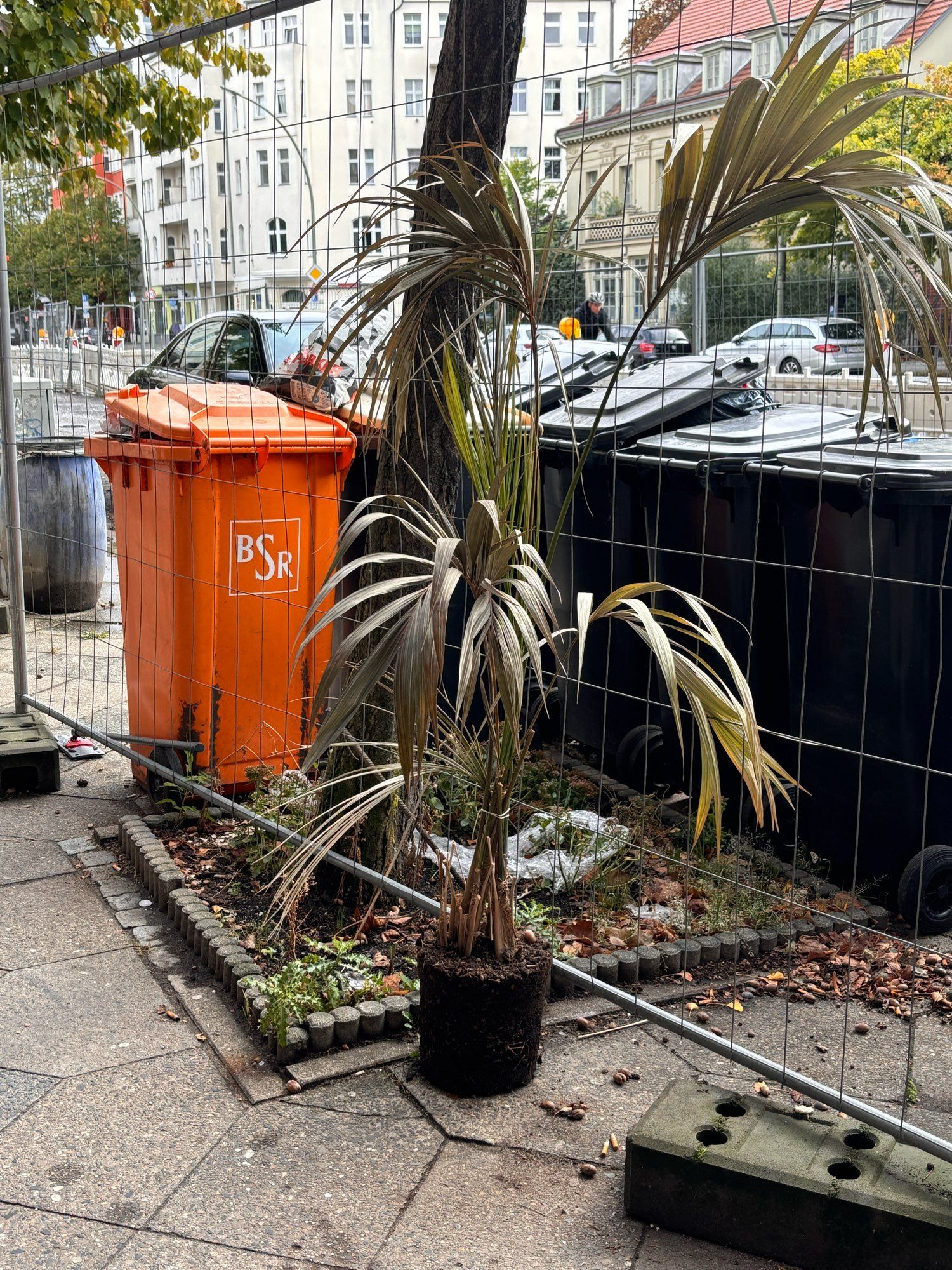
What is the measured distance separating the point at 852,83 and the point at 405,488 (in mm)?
1826

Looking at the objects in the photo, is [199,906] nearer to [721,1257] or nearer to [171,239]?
[721,1257]

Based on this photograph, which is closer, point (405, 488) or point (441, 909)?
point (441, 909)

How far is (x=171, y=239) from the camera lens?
5.10m

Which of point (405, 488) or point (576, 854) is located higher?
point (405, 488)

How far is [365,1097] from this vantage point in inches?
115

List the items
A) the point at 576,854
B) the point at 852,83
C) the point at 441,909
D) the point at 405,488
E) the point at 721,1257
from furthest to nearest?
the point at 576,854 < the point at 405,488 < the point at 441,909 < the point at 721,1257 < the point at 852,83

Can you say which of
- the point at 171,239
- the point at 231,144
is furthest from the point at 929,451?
the point at 171,239

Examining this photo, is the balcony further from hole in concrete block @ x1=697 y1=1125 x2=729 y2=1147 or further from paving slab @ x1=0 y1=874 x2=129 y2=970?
paving slab @ x1=0 y1=874 x2=129 y2=970

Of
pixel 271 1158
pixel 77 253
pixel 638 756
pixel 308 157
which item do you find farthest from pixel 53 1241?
pixel 77 253

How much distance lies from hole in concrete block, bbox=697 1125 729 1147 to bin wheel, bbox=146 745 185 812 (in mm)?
2600

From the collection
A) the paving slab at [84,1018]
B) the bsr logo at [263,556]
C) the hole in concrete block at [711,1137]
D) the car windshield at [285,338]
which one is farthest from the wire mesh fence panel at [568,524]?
the car windshield at [285,338]

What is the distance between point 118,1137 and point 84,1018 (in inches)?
24.4

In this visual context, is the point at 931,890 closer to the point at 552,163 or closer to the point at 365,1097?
the point at 365,1097

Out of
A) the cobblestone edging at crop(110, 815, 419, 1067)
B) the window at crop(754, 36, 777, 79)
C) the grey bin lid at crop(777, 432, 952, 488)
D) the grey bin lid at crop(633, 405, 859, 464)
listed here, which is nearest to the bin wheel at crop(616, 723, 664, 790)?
the grey bin lid at crop(633, 405, 859, 464)
